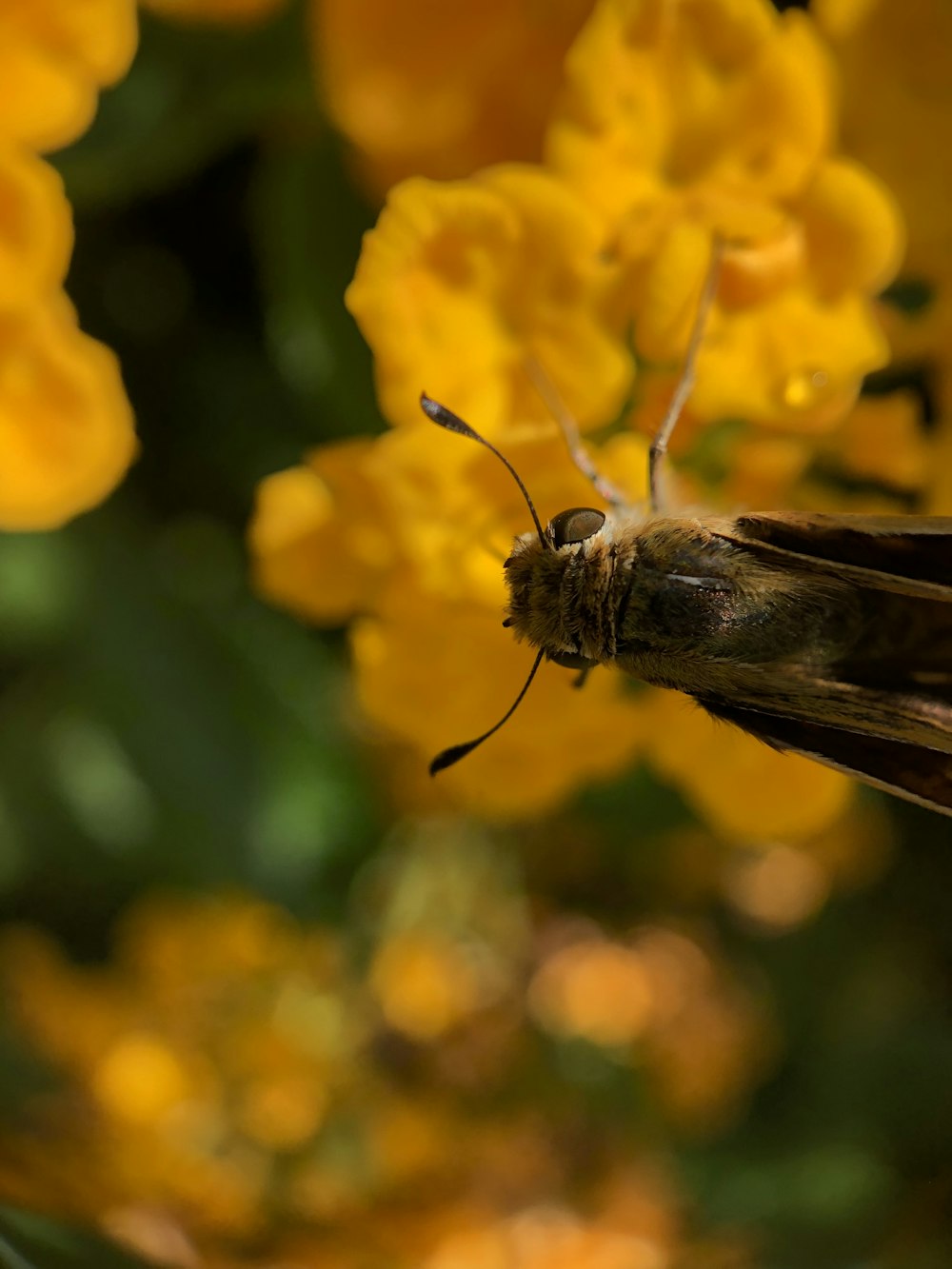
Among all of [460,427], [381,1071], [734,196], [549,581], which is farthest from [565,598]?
[381,1071]

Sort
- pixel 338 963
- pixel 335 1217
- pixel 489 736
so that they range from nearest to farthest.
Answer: pixel 489 736 < pixel 335 1217 < pixel 338 963

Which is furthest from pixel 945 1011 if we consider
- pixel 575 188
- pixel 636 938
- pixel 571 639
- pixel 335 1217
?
pixel 575 188

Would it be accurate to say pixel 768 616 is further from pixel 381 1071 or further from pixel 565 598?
pixel 381 1071

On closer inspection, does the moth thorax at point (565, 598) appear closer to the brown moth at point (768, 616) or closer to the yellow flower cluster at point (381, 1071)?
the brown moth at point (768, 616)

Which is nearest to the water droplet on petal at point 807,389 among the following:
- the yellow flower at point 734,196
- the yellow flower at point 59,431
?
the yellow flower at point 734,196

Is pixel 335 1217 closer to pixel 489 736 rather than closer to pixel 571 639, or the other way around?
pixel 489 736

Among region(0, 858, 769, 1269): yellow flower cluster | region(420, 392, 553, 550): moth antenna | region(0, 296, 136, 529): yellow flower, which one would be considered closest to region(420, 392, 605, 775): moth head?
region(420, 392, 553, 550): moth antenna
